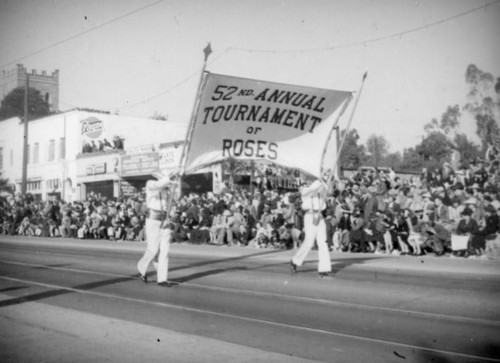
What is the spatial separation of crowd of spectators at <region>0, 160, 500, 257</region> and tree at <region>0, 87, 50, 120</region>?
39.6 m

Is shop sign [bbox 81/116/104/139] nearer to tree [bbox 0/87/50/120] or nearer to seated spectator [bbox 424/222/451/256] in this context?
tree [bbox 0/87/50/120]

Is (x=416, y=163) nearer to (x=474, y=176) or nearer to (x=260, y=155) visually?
(x=474, y=176)

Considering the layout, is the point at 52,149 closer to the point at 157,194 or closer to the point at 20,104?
the point at 20,104

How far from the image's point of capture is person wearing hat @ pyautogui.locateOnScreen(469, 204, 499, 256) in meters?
14.9

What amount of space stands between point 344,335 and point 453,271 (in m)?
6.75

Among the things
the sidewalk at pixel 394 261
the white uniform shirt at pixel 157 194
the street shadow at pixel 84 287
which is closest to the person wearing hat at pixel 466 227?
the sidewalk at pixel 394 261

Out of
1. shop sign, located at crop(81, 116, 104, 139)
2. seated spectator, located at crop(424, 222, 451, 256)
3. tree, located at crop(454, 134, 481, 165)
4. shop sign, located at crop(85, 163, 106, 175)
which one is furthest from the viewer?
tree, located at crop(454, 134, 481, 165)

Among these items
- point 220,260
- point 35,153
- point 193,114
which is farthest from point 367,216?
point 35,153

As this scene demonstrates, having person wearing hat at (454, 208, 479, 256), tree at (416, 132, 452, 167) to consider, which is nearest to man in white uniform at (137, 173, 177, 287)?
person wearing hat at (454, 208, 479, 256)

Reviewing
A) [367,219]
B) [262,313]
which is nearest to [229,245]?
[367,219]

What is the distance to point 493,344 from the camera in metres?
5.83

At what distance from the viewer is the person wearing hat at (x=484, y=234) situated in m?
14.9

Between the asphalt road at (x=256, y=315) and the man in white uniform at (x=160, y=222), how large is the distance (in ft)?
1.39

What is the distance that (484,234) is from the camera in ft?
49.3
